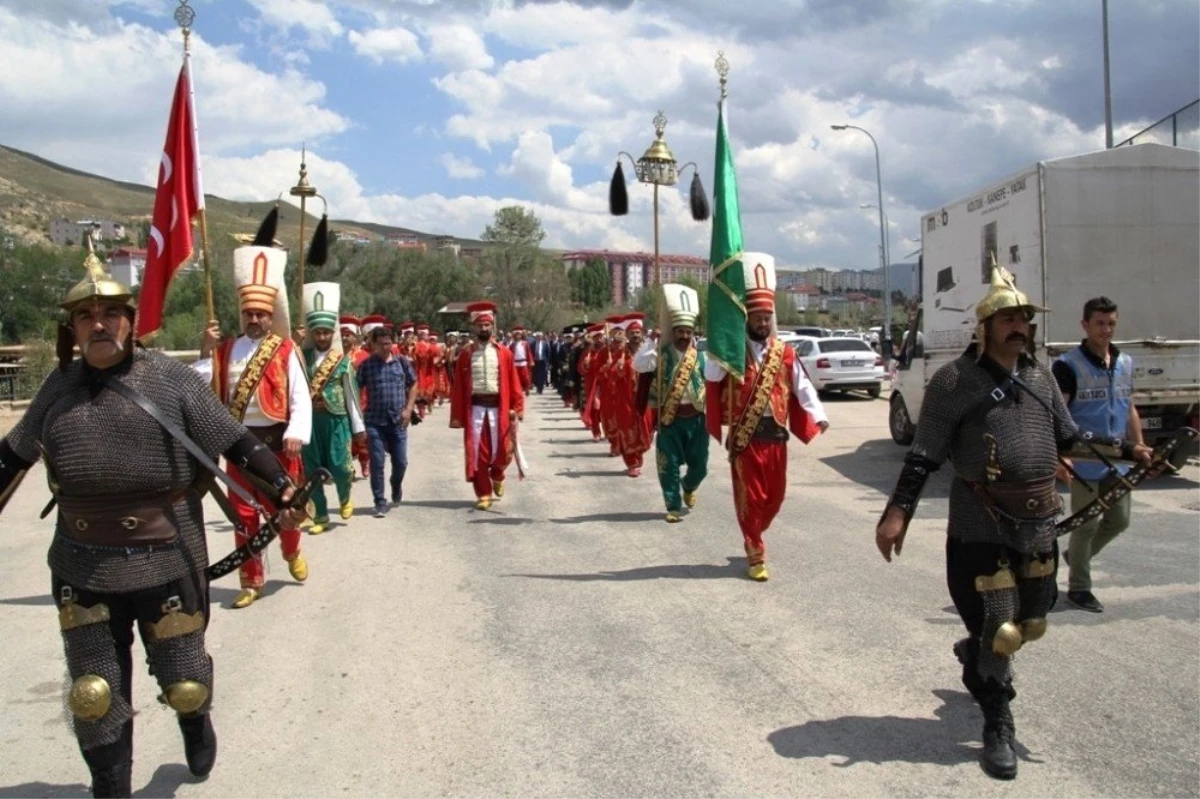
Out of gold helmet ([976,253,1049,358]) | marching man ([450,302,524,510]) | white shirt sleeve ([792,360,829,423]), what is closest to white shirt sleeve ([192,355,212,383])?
marching man ([450,302,524,510])

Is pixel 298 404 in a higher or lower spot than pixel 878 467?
higher

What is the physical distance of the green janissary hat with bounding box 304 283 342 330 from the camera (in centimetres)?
944

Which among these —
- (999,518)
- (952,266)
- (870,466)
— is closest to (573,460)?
(870,466)

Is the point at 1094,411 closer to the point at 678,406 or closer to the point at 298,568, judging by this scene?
the point at 678,406

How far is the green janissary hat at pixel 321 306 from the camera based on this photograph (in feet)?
31.0

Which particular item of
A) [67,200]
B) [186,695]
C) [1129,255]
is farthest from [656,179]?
[67,200]

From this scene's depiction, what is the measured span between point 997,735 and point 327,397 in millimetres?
6634

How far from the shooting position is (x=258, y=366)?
6.64 metres

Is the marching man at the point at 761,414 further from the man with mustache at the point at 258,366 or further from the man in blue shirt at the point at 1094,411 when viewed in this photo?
the man with mustache at the point at 258,366

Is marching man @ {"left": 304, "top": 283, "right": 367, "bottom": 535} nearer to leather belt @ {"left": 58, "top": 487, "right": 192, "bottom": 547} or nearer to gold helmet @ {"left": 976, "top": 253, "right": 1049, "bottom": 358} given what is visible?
leather belt @ {"left": 58, "top": 487, "right": 192, "bottom": 547}

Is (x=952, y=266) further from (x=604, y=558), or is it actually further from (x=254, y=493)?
(x=254, y=493)

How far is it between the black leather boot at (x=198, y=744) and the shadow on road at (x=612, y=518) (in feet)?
19.2

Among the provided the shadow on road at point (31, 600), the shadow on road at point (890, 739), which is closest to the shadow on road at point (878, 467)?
the shadow on road at point (890, 739)

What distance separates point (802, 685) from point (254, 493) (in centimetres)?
273
